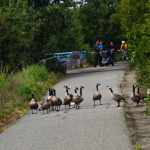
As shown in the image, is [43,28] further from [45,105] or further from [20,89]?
[45,105]

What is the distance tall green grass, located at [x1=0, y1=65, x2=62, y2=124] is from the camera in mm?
18352

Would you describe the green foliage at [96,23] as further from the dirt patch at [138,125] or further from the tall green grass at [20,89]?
the dirt patch at [138,125]

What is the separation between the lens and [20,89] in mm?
22172

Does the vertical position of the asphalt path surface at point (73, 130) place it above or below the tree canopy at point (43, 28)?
below

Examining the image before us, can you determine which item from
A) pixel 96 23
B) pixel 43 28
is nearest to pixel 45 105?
pixel 43 28

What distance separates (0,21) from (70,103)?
28.6ft

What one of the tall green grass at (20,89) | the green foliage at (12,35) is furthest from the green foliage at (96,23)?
the tall green grass at (20,89)

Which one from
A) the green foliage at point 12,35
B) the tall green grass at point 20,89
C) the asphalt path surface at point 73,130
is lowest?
the asphalt path surface at point 73,130

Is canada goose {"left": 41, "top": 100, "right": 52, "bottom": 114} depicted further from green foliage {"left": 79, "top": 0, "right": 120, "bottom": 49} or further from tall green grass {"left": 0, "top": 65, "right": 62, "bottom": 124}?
green foliage {"left": 79, "top": 0, "right": 120, "bottom": 49}

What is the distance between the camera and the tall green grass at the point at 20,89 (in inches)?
723

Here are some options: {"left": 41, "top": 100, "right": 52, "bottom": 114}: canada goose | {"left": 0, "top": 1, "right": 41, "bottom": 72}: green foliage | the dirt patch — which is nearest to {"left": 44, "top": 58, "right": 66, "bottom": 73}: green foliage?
{"left": 0, "top": 1, "right": 41, "bottom": 72}: green foliage

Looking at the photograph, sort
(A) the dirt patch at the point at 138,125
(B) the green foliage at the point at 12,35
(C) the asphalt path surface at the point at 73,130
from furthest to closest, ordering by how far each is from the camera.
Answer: (B) the green foliage at the point at 12,35 < (C) the asphalt path surface at the point at 73,130 < (A) the dirt patch at the point at 138,125

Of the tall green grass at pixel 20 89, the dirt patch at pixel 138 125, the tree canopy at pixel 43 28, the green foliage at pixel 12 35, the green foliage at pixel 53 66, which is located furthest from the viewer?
the green foliage at pixel 53 66

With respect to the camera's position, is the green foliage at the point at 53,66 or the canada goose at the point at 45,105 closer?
the canada goose at the point at 45,105
